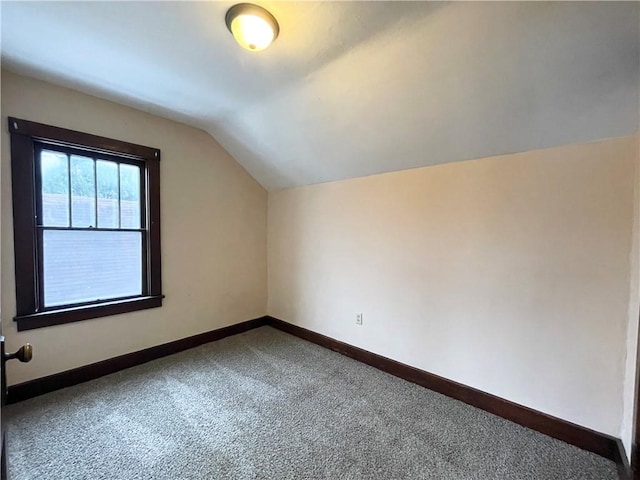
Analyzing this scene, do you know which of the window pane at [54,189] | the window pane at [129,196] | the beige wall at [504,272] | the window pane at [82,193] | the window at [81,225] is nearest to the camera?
the beige wall at [504,272]

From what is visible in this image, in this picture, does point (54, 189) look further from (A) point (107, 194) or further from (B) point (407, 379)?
(B) point (407, 379)

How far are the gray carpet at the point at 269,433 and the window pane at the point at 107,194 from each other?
4.53 ft

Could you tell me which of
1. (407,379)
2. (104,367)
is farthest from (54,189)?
(407,379)

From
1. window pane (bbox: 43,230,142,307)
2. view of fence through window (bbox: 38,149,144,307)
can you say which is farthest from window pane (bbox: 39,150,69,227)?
window pane (bbox: 43,230,142,307)

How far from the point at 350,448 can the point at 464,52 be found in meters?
2.36

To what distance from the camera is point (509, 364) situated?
2029 mm

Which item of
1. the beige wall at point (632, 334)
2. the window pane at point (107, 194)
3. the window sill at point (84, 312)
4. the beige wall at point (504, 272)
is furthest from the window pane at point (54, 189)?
the beige wall at point (632, 334)

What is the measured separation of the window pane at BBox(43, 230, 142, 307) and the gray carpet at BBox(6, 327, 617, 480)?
0.74 metres

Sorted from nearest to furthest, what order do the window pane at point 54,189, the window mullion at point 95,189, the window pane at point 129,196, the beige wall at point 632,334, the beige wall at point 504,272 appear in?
1. the beige wall at point 632,334
2. the beige wall at point 504,272
3. the window pane at point 54,189
4. the window mullion at point 95,189
5. the window pane at point 129,196

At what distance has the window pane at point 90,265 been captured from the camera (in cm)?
231

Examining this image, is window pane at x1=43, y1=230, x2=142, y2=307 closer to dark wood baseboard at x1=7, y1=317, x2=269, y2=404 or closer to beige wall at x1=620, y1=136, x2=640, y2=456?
dark wood baseboard at x1=7, y1=317, x2=269, y2=404

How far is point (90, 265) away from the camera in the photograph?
2514 millimetres

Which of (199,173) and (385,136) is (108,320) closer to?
(199,173)

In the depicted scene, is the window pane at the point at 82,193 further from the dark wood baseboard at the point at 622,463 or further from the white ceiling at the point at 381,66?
the dark wood baseboard at the point at 622,463
